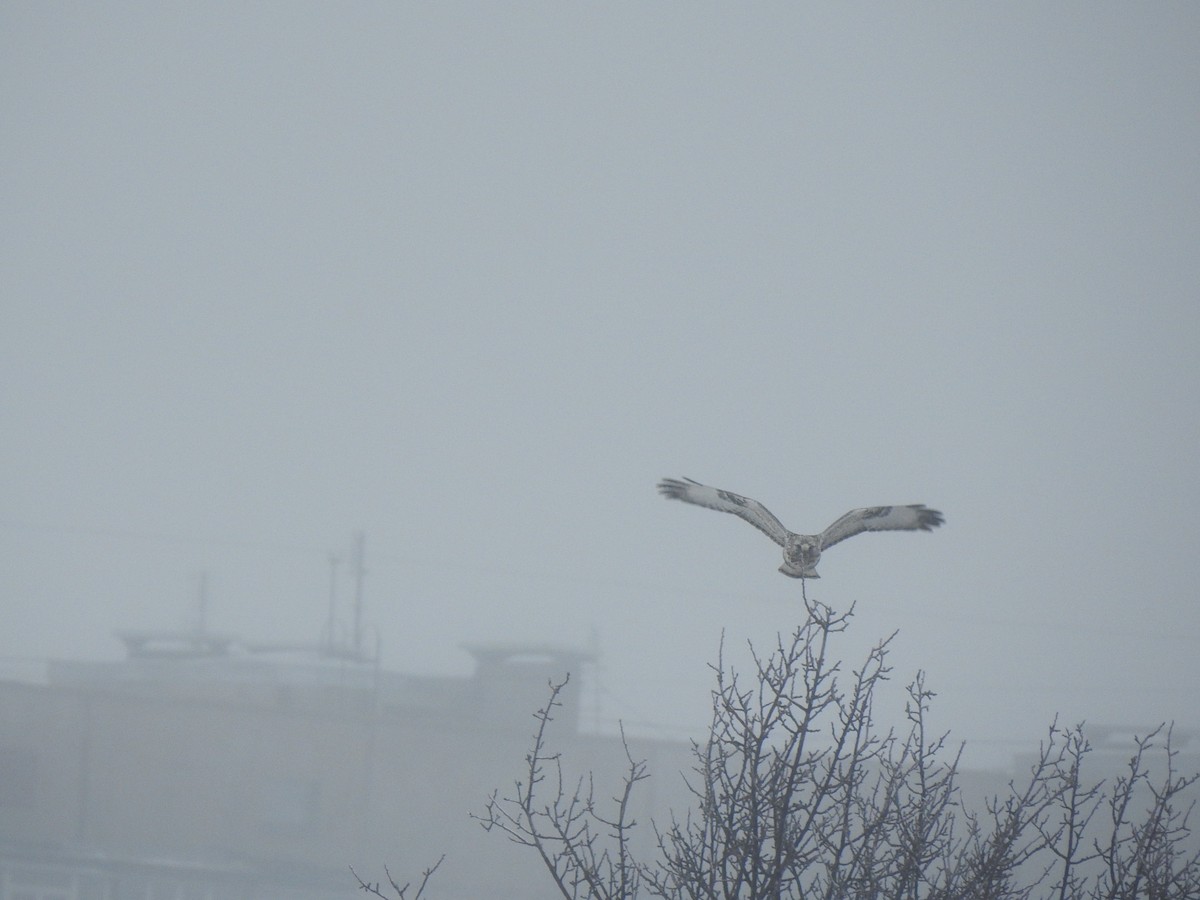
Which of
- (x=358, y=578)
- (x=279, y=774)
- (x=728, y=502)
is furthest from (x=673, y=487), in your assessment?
(x=358, y=578)

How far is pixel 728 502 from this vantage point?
26.8ft

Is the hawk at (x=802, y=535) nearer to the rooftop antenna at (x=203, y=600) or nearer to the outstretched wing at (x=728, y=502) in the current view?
the outstretched wing at (x=728, y=502)

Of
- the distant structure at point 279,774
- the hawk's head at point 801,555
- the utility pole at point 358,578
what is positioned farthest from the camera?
the utility pole at point 358,578

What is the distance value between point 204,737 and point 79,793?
11.0ft

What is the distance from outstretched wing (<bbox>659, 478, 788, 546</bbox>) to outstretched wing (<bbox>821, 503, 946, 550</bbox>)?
0.35m

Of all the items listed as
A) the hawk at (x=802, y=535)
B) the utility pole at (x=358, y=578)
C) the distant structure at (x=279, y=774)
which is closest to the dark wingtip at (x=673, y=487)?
the hawk at (x=802, y=535)

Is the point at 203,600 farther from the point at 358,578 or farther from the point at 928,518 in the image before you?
the point at 928,518

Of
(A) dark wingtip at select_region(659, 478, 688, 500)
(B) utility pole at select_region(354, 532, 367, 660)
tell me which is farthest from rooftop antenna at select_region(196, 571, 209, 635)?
(A) dark wingtip at select_region(659, 478, 688, 500)

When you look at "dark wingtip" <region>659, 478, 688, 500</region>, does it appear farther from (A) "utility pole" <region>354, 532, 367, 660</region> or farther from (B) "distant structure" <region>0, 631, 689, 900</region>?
(A) "utility pole" <region>354, 532, 367, 660</region>

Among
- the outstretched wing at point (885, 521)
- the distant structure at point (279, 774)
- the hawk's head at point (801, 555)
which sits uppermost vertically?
the outstretched wing at point (885, 521)

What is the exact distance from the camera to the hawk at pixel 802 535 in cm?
748

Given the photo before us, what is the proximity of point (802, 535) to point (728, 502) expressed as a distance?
2.36 ft

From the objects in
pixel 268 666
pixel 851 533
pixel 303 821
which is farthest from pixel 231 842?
pixel 851 533

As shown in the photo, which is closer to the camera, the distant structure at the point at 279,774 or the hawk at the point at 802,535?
the hawk at the point at 802,535
